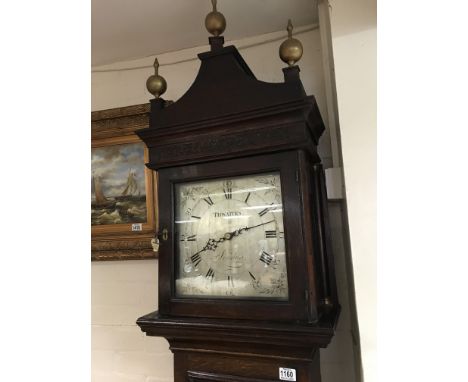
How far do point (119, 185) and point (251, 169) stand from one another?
2.62ft

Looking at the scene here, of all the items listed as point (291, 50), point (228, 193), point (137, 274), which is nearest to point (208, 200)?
point (228, 193)

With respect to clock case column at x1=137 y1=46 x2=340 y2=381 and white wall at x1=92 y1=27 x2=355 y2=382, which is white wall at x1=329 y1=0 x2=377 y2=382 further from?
white wall at x1=92 y1=27 x2=355 y2=382

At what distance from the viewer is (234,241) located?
3.13 feet

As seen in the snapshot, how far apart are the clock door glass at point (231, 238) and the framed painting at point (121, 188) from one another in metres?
0.46

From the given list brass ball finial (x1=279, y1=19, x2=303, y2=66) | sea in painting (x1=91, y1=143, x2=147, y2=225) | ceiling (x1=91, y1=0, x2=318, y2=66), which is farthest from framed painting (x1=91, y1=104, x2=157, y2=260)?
brass ball finial (x1=279, y1=19, x2=303, y2=66)

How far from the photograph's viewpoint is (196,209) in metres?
1.01

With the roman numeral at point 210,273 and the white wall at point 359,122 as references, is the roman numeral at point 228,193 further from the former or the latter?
the white wall at point 359,122

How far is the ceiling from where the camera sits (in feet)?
3.87

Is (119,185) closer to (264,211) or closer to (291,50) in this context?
(264,211)

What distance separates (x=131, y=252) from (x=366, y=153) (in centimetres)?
101

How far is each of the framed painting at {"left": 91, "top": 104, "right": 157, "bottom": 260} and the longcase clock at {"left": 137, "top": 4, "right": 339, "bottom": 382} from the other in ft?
1.45

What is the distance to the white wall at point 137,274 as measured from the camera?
1.29 metres
